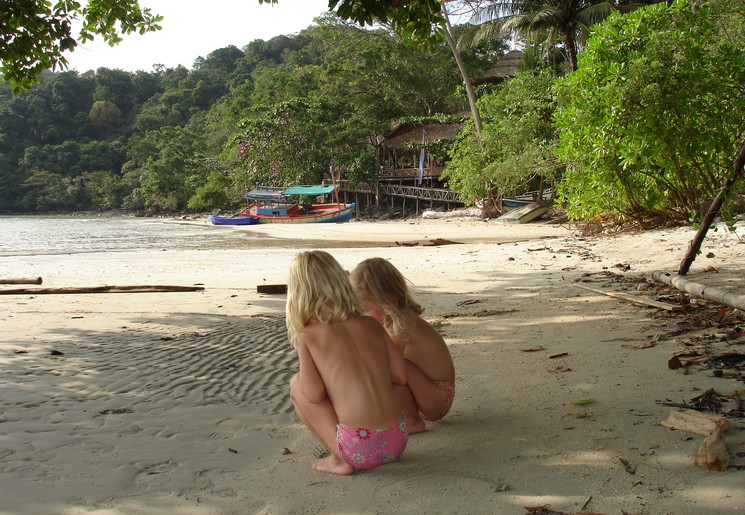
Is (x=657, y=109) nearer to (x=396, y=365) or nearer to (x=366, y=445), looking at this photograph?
(x=396, y=365)

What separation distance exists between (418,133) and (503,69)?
24.4ft

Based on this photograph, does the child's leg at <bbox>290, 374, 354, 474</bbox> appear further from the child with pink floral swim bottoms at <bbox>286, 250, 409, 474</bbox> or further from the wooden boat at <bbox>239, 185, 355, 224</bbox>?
the wooden boat at <bbox>239, 185, 355, 224</bbox>

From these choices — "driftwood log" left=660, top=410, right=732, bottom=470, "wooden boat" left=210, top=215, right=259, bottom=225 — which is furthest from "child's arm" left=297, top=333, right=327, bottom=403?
"wooden boat" left=210, top=215, right=259, bottom=225

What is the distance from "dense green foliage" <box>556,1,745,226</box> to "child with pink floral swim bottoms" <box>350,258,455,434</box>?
5443 mm

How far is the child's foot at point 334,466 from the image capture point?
258cm

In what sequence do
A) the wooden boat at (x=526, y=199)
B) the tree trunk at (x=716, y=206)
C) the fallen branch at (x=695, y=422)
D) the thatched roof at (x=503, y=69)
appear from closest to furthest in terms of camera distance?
1. the fallen branch at (x=695, y=422)
2. the tree trunk at (x=716, y=206)
3. the wooden boat at (x=526, y=199)
4. the thatched roof at (x=503, y=69)

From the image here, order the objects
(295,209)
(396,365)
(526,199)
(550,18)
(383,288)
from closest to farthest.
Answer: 1. (396,365)
2. (383,288)
3. (550,18)
4. (526,199)
5. (295,209)

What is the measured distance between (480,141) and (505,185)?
93.3 inches

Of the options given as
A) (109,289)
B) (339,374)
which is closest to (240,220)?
(109,289)

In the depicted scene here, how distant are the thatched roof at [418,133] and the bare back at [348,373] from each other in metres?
30.4

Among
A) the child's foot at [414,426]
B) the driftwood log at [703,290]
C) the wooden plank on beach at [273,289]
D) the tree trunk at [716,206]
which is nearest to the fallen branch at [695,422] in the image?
the child's foot at [414,426]

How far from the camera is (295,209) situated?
109 feet

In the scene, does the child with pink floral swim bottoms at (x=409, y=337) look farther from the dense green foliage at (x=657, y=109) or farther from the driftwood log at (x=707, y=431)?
the dense green foliage at (x=657, y=109)

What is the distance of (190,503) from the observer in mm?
2391
